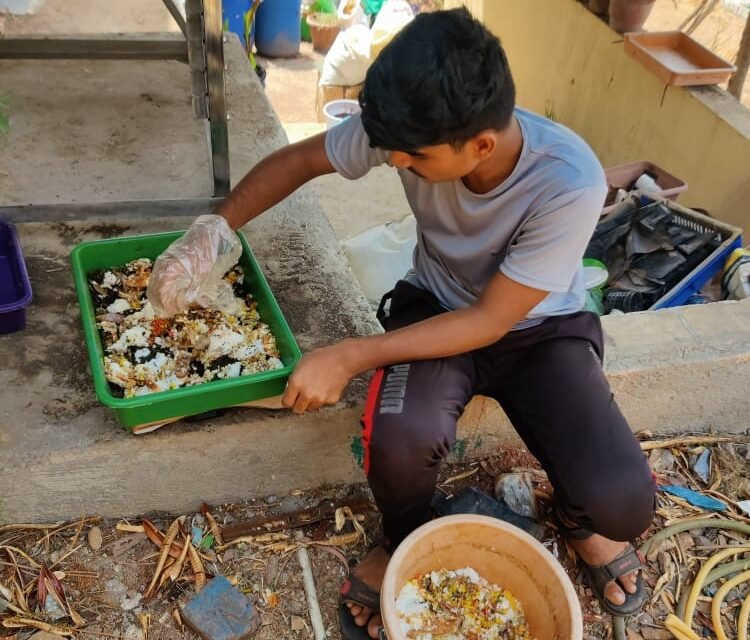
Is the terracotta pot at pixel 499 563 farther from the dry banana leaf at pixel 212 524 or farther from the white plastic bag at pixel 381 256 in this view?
the white plastic bag at pixel 381 256

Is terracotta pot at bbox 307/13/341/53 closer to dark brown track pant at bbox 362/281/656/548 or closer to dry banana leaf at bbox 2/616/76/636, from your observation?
dark brown track pant at bbox 362/281/656/548

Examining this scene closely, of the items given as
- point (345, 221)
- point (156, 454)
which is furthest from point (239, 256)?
point (345, 221)

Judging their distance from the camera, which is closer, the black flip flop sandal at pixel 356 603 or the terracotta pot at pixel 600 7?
the black flip flop sandal at pixel 356 603

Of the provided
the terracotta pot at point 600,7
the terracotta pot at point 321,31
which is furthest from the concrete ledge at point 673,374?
the terracotta pot at point 321,31

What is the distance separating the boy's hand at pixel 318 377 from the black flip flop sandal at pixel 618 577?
80 centimetres

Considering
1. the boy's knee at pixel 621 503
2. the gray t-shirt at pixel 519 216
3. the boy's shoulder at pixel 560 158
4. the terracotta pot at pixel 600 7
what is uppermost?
the boy's shoulder at pixel 560 158

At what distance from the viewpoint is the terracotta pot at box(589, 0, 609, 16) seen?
4.58m

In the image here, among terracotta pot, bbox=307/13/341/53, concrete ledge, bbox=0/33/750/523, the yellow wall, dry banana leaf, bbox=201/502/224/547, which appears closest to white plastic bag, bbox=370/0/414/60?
the yellow wall

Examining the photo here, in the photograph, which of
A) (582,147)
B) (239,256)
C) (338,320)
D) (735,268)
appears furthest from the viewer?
(735,268)

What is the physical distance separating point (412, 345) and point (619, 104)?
3.42 m

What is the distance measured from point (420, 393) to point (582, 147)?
61 centimetres

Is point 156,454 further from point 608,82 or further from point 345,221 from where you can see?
point 608,82

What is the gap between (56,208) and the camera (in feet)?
6.89

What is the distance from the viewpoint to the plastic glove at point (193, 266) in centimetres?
165
